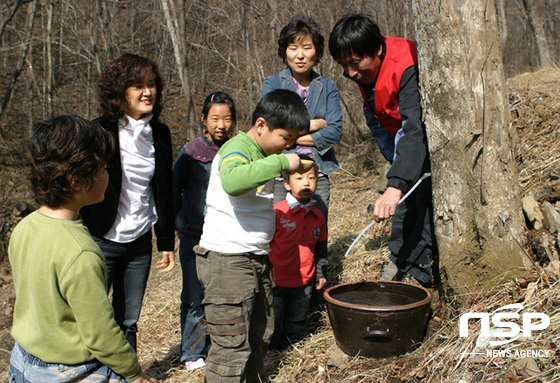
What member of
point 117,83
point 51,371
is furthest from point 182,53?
point 51,371

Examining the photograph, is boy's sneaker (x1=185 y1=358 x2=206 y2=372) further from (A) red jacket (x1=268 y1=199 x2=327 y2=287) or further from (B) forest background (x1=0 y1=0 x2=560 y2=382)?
(B) forest background (x1=0 y1=0 x2=560 y2=382)

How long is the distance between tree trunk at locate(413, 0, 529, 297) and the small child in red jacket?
3.26 feet

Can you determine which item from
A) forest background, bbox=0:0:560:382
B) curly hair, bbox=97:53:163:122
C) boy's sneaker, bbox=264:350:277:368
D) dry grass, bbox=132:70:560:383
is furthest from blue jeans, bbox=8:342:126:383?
forest background, bbox=0:0:560:382

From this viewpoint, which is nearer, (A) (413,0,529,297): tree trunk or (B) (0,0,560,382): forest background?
(A) (413,0,529,297): tree trunk

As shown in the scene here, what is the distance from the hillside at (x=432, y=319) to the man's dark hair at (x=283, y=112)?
1455 millimetres

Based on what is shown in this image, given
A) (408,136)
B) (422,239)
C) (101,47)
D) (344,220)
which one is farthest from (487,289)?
(101,47)

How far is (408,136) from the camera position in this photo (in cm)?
326

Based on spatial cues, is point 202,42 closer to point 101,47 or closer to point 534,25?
point 101,47

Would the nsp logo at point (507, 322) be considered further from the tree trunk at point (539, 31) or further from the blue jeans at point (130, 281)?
the tree trunk at point (539, 31)

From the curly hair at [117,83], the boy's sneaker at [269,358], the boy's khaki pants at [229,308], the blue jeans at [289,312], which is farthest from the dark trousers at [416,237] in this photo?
the curly hair at [117,83]

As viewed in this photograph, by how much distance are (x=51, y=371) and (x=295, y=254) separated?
6.72ft

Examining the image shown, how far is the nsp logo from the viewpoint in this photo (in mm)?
2541

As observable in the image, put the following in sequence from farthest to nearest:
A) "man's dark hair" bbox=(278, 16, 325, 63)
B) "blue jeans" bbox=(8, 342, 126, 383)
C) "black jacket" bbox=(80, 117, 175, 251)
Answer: "man's dark hair" bbox=(278, 16, 325, 63) < "black jacket" bbox=(80, 117, 175, 251) < "blue jeans" bbox=(8, 342, 126, 383)

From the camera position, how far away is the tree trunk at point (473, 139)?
2973 mm
